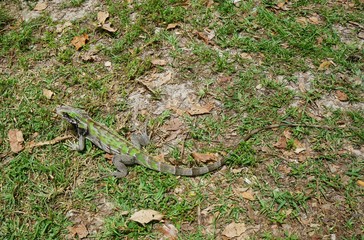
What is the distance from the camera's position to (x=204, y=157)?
4637 mm

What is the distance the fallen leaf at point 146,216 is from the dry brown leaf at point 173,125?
3.99ft

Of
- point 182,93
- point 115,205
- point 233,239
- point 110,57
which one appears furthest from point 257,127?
point 110,57

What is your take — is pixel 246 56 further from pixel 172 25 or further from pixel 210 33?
pixel 172 25

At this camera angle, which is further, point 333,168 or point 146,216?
point 333,168

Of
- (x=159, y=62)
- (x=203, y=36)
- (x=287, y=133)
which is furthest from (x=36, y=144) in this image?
(x=287, y=133)

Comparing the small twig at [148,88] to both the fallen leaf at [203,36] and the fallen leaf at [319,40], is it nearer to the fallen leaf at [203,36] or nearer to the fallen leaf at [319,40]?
the fallen leaf at [203,36]

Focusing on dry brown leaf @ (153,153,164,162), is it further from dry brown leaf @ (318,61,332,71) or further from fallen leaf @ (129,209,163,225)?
dry brown leaf @ (318,61,332,71)

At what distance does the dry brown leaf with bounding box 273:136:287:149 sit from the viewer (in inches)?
186

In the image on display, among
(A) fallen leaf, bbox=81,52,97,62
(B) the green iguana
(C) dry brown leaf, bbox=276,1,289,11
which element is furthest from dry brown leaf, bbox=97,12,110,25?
→ (C) dry brown leaf, bbox=276,1,289,11

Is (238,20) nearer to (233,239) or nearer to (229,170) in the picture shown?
(229,170)

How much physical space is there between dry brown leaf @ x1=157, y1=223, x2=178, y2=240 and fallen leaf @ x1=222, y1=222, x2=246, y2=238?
0.52m

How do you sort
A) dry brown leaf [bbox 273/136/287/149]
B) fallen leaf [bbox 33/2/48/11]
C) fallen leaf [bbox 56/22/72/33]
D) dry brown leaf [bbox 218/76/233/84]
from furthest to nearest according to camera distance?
fallen leaf [bbox 33/2/48/11] < fallen leaf [bbox 56/22/72/33] < dry brown leaf [bbox 218/76/233/84] < dry brown leaf [bbox 273/136/287/149]

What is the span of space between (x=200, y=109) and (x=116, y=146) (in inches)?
49.1

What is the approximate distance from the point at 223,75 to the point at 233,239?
2.47 metres
